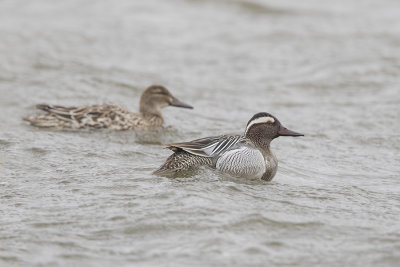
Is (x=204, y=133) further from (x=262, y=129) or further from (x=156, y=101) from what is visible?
(x=262, y=129)

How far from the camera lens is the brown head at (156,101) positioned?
551 inches

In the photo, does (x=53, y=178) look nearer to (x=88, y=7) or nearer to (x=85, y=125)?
(x=85, y=125)

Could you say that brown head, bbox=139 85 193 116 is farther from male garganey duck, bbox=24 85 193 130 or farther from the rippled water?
the rippled water

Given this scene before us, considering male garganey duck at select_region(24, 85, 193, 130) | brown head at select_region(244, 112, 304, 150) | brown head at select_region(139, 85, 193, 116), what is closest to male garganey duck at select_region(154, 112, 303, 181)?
brown head at select_region(244, 112, 304, 150)

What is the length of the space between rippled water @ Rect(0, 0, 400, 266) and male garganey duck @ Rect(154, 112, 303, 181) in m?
0.17

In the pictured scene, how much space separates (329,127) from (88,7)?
10.8 m

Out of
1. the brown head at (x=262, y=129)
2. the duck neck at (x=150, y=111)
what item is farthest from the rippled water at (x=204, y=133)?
the brown head at (x=262, y=129)

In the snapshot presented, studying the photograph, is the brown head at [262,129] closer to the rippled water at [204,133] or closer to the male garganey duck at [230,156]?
the male garganey duck at [230,156]

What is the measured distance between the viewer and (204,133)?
1335 cm

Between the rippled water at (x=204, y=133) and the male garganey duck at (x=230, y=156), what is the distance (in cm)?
17

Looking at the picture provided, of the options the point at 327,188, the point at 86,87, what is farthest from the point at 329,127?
the point at 86,87

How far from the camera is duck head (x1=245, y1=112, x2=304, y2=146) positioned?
10.1 m

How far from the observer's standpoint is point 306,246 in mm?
7703

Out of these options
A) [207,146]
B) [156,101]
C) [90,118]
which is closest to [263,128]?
[207,146]
